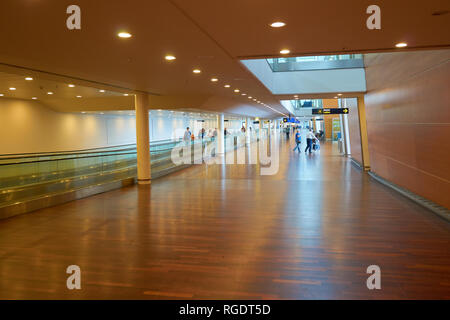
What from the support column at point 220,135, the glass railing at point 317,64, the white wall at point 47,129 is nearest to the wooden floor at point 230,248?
the glass railing at point 317,64

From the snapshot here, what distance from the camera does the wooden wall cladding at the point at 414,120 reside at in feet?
23.6

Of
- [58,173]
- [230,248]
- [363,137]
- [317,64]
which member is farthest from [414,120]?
[58,173]

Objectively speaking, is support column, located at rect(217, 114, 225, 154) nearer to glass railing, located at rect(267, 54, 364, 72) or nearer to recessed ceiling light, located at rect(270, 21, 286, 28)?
glass railing, located at rect(267, 54, 364, 72)

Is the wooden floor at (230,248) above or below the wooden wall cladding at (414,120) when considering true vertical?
below

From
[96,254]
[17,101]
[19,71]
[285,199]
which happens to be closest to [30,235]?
[96,254]

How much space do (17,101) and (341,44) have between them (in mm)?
14418

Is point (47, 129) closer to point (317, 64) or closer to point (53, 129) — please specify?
point (53, 129)

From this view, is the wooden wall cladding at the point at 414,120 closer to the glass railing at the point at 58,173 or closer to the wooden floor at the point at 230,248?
the wooden floor at the point at 230,248

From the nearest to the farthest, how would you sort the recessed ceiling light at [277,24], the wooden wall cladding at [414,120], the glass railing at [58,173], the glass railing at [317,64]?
the recessed ceiling light at [277,24], the wooden wall cladding at [414,120], the glass railing at [58,173], the glass railing at [317,64]

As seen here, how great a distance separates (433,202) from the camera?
7785mm

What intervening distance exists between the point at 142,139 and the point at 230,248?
8526 millimetres

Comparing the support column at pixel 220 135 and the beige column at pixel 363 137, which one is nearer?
the beige column at pixel 363 137

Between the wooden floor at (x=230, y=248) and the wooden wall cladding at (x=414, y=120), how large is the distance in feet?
2.54

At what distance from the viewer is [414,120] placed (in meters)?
8.79
